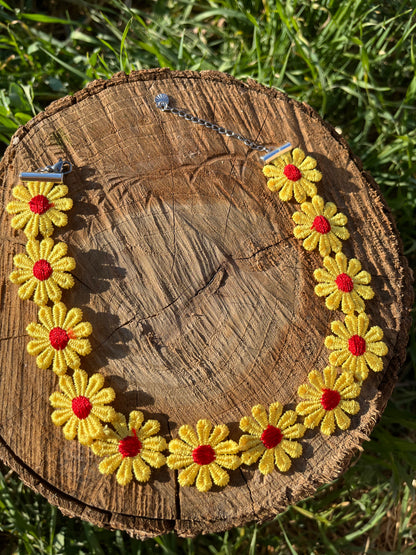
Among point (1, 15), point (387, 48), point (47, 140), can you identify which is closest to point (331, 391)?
point (47, 140)

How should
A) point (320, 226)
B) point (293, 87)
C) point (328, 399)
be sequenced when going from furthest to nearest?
1. point (293, 87)
2. point (320, 226)
3. point (328, 399)

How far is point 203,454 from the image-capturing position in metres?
1.47

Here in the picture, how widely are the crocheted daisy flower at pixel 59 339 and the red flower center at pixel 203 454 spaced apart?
0.41 meters

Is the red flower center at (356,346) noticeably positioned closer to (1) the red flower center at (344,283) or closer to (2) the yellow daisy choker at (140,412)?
(2) the yellow daisy choker at (140,412)

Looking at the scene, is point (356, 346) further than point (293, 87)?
No

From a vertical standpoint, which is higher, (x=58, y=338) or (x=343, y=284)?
(x=58, y=338)

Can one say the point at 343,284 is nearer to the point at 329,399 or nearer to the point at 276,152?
the point at 329,399

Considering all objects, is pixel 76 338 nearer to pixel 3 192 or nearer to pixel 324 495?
pixel 3 192

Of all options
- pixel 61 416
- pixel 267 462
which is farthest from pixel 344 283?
pixel 61 416

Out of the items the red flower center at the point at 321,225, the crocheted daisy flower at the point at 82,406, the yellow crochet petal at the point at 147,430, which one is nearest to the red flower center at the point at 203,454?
the yellow crochet petal at the point at 147,430

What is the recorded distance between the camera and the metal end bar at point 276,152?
5.49 feet

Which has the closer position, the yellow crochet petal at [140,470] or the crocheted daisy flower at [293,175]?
the yellow crochet petal at [140,470]

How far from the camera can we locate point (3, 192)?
5.13ft

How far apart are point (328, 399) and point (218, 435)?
341mm
